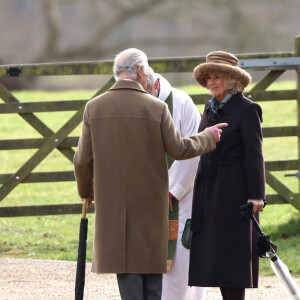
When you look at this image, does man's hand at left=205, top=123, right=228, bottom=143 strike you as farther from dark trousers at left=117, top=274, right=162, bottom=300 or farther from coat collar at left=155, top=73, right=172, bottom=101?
dark trousers at left=117, top=274, right=162, bottom=300

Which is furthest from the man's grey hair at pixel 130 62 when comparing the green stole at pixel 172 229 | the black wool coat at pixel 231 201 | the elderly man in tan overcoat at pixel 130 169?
the green stole at pixel 172 229

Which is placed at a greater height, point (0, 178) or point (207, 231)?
point (0, 178)

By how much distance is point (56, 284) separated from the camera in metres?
6.02

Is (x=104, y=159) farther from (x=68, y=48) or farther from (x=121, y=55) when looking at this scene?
(x=68, y=48)

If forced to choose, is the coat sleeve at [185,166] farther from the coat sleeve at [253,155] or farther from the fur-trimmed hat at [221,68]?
the coat sleeve at [253,155]

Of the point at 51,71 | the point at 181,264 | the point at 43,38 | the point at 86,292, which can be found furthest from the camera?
the point at 43,38

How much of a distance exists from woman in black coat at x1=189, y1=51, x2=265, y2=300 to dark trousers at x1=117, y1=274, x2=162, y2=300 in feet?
1.20

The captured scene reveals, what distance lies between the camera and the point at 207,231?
440 cm

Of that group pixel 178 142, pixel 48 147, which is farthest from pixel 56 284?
pixel 178 142

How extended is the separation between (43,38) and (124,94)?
11280mm

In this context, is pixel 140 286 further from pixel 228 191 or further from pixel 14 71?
pixel 14 71

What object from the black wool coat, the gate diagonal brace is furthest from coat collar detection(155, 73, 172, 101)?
the gate diagonal brace

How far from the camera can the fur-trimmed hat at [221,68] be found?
434 centimetres

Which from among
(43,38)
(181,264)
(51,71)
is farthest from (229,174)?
(43,38)
